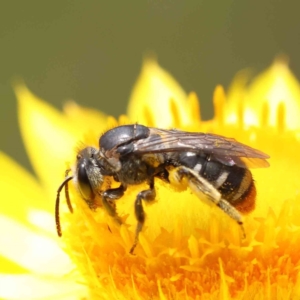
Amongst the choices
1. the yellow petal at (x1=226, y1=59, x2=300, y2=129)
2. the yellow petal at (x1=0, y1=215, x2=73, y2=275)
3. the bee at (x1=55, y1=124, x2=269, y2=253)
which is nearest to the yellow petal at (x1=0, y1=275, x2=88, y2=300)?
the yellow petal at (x1=0, y1=215, x2=73, y2=275)

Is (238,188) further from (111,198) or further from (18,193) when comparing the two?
(18,193)

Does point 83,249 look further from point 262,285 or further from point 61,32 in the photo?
point 61,32

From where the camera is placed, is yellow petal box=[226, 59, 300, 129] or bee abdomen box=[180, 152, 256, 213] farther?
yellow petal box=[226, 59, 300, 129]

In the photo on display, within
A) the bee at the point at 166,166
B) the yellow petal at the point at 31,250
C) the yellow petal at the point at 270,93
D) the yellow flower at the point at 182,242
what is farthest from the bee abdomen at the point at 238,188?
the yellow petal at the point at 270,93

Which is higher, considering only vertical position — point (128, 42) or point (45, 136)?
point (128, 42)

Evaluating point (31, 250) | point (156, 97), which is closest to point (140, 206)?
point (31, 250)

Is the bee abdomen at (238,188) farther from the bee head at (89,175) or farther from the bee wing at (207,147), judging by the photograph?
the bee head at (89,175)

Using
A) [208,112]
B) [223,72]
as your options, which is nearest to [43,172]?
[208,112]

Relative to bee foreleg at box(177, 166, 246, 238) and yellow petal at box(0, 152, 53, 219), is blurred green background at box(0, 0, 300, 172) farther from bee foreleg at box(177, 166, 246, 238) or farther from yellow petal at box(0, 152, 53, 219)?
bee foreleg at box(177, 166, 246, 238)
